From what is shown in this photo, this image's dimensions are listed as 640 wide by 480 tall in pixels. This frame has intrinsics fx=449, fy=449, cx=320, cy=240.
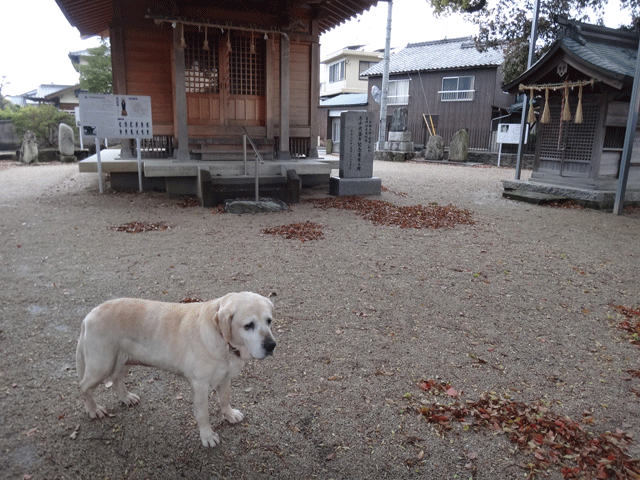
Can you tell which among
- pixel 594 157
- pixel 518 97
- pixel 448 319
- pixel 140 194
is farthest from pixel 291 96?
pixel 518 97

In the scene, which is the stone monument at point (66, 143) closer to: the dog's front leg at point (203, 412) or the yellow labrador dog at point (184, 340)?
the yellow labrador dog at point (184, 340)

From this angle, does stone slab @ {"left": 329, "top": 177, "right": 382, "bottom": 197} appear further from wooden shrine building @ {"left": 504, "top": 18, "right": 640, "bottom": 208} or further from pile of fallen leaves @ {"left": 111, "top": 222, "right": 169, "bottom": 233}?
pile of fallen leaves @ {"left": 111, "top": 222, "right": 169, "bottom": 233}

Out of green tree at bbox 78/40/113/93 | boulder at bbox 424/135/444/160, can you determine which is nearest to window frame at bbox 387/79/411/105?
boulder at bbox 424/135/444/160

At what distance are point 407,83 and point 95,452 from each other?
32.6 meters

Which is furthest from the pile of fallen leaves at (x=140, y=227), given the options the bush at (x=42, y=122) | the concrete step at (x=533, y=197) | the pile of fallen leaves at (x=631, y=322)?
the bush at (x=42, y=122)

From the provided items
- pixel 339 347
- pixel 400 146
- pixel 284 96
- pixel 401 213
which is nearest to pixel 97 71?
pixel 400 146

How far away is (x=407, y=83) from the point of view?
31.9 metres

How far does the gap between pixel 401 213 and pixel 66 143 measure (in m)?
19.0

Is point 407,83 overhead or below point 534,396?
overhead

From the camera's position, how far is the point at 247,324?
2420 millimetres

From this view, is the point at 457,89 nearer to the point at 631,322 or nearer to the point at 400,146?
the point at 400,146

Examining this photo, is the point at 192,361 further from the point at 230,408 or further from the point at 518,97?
the point at 518,97

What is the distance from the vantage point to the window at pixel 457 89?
2878cm

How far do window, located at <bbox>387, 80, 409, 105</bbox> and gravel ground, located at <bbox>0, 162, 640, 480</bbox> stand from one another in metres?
25.5
